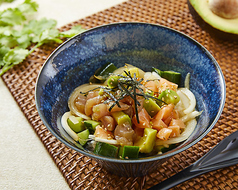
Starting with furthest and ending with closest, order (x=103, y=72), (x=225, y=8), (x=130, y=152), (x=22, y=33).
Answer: (x=22, y=33) < (x=225, y=8) < (x=103, y=72) < (x=130, y=152)

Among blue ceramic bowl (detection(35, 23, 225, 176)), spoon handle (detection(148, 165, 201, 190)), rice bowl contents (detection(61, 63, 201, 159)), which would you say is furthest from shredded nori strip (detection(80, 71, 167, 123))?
spoon handle (detection(148, 165, 201, 190))

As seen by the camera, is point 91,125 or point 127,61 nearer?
point 91,125

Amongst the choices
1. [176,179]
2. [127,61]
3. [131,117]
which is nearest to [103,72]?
[127,61]

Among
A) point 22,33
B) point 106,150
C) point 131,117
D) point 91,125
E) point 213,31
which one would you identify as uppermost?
point 22,33

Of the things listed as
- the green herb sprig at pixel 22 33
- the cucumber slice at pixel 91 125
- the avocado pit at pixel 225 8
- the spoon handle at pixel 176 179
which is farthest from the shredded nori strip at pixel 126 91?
the avocado pit at pixel 225 8

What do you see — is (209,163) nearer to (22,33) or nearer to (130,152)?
(130,152)

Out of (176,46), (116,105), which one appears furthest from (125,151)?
(176,46)

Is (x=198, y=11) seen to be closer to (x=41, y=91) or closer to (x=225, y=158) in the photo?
(x=225, y=158)
